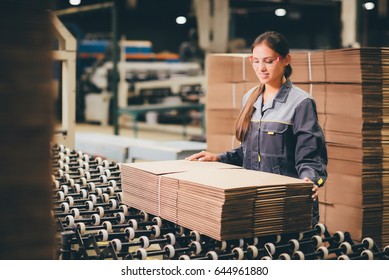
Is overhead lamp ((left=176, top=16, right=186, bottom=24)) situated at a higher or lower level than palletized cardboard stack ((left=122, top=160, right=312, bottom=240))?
Result: higher

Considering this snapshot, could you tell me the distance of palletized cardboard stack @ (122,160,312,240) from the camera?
2.23 metres

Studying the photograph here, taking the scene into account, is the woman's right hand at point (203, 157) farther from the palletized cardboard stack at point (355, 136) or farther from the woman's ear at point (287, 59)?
the palletized cardboard stack at point (355, 136)

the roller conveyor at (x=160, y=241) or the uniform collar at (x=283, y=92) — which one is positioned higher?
the uniform collar at (x=283, y=92)

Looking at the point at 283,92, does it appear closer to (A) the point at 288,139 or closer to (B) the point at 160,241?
(A) the point at 288,139

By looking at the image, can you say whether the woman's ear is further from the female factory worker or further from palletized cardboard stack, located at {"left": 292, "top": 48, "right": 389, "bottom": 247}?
palletized cardboard stack, located at {"left": 292, "top": 48, "right": 389, "bottom": 247}

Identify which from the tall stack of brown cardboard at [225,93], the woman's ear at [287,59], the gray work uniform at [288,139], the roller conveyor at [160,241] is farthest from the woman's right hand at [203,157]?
the tall stack of brown cardboard at [225,93]

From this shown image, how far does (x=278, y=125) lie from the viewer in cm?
286

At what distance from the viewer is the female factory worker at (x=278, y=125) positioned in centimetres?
275

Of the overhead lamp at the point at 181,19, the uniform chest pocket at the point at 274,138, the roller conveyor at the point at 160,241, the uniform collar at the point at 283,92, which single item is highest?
the overhead lamp at the point at 181,19

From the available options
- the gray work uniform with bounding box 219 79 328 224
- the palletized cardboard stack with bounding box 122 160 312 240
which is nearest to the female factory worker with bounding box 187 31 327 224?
the gray work uniform with bounding box 219 79 328 224

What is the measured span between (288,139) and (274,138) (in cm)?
6

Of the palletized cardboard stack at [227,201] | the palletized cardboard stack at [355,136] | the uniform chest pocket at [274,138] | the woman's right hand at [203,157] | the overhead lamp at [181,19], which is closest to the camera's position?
the palletized cardboard stack at [227,201]

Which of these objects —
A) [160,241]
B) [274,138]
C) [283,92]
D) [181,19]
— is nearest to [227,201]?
[160,241]

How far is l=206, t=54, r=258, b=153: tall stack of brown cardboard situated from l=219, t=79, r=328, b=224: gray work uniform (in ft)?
5.33
